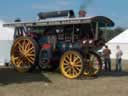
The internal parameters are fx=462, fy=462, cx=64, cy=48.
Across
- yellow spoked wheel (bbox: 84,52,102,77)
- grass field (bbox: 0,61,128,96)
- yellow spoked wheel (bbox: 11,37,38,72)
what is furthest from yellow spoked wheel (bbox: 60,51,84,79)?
yellow spoked wheel (bbox: 11,37,38,72)

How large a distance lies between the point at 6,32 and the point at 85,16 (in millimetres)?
10675

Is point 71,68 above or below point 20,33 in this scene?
below

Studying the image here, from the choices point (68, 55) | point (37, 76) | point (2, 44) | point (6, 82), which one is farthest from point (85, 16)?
point (2, 44)

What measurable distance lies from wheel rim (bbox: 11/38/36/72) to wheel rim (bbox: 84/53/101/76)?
2.48 metres

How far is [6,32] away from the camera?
1148 inches

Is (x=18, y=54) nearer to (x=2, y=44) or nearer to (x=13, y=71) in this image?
(x=13, y=71)

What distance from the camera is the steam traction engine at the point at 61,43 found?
1906cm

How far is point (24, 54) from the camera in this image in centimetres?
2095

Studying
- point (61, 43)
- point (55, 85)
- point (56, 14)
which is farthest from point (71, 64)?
point (56, 14)

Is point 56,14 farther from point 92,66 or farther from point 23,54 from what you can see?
point 92,66

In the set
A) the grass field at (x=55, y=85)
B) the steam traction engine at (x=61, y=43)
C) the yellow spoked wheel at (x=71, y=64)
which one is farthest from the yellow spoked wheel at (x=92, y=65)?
the yellow spoked wheel at (x=71, y=64)

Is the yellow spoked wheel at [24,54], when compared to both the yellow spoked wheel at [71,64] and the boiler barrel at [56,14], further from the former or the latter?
the yellow spoked wheel at [71,64]

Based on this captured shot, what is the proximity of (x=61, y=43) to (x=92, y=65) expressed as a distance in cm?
167

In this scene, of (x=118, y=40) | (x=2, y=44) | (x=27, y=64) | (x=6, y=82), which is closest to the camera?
(x=6, y=82)
